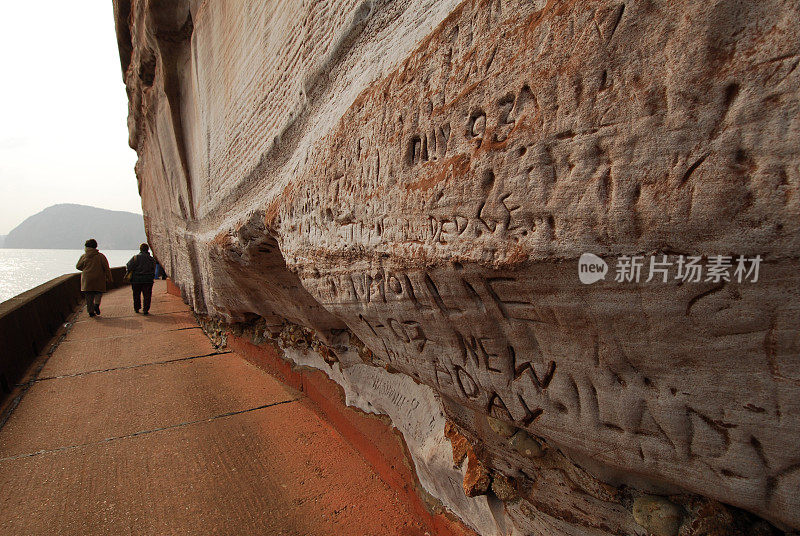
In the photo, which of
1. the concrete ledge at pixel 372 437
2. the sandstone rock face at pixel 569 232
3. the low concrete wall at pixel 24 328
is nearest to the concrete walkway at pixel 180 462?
the concrete ledge at pixel 372 437

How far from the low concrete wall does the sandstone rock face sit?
245 cm

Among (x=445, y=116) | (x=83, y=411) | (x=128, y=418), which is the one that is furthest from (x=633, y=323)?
(x=83, y=411)

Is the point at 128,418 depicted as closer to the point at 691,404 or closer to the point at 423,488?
the point at 423,488

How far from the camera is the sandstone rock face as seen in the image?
18.3 inches

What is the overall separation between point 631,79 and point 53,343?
15.3 feet

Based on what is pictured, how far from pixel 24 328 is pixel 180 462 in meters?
2.39

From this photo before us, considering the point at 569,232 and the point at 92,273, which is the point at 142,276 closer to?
the point at 92,273

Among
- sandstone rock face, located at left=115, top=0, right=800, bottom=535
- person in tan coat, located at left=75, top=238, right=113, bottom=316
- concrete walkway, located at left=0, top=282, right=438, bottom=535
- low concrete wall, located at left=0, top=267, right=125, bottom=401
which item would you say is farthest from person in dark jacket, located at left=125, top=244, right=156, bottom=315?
sandstone rock face, located at left=115, top=0, right=800, bottom=535

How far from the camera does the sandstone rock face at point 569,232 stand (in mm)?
465

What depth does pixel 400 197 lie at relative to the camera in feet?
2.82

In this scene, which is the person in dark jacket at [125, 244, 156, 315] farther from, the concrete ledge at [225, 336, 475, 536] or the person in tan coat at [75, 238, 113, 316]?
the concrete ledge at [225, 336, 475, 536]

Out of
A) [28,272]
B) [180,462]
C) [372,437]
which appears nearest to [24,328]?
[180,462]

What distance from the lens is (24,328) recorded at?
3.02m

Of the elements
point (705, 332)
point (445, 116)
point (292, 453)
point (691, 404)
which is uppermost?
point (445, 116)
